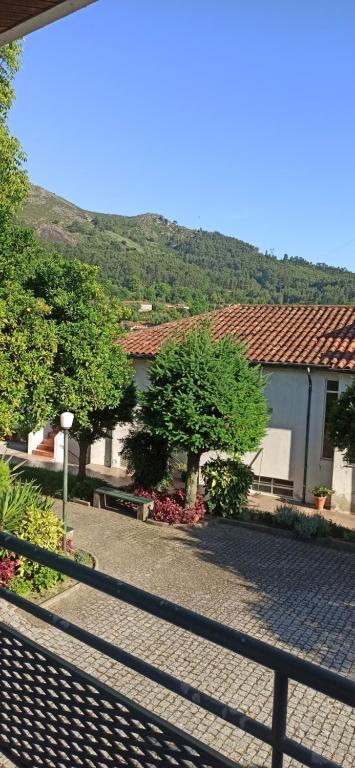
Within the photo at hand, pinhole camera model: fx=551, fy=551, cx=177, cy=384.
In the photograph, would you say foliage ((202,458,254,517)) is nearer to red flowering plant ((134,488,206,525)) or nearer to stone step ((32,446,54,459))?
red flowering plant ((134,488,206,525))

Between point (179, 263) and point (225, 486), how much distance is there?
99.7 meters

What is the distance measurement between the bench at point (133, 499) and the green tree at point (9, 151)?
7.27m

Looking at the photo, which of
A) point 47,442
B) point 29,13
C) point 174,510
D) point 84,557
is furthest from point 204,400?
point 47,442

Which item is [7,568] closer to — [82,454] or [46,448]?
[82,454]

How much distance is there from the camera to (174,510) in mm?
13000

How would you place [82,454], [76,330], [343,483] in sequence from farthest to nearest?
[82,454] → [343,483] → [76,330]

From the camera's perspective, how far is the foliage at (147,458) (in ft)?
46.9

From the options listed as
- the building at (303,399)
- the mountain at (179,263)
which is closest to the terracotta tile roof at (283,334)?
the building at (303,399)

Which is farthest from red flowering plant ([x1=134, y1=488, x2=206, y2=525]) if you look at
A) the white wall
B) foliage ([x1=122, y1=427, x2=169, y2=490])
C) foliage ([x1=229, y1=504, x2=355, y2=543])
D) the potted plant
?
the white wall

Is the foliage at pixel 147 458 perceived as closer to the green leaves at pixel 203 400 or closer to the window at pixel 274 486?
the green leaves at pixel 203 400

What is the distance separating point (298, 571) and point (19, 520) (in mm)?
5121

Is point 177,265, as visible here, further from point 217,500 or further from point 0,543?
point 0,543

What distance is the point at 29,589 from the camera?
8.41 meters

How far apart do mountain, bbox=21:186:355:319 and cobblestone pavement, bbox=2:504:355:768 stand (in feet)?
147
